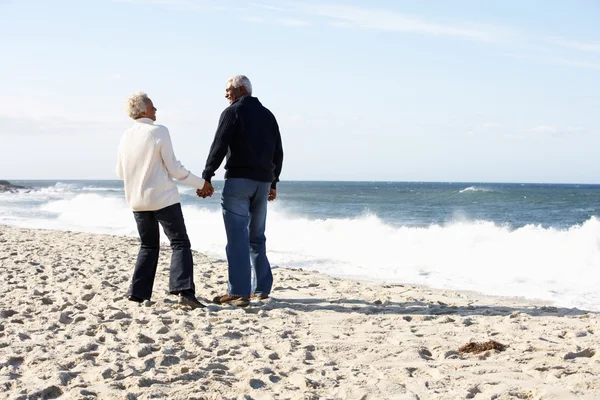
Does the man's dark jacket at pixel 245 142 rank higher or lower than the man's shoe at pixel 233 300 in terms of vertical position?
higher

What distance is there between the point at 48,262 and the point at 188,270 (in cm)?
354

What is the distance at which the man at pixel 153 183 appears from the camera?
4.82 m

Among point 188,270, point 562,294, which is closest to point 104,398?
point 188,270

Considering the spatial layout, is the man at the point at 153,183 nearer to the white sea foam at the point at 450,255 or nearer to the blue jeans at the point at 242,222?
the blue jeans at the point at 242,222

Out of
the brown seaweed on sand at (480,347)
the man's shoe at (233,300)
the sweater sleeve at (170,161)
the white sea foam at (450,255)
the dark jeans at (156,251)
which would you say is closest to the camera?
the brown seaweed on sand at (480,347)

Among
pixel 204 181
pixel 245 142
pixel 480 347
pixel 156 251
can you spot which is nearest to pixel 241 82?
pixel 245 142

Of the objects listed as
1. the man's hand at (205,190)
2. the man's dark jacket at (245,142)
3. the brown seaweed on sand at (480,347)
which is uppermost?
the man's dark jacket at (245,142)

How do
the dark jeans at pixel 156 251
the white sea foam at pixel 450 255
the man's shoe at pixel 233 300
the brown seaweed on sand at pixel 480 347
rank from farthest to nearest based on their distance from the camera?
the white sea foam at pixel 450 255 < the man's shoe at pixel 233 300 < the dark jeans at pixel 156 251 < the brown seaweed on sand at pixel 480 347

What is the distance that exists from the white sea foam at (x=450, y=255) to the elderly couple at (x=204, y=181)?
3488 mm

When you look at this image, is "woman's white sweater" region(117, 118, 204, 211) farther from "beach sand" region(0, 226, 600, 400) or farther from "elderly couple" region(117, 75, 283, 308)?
"beach sand" region(0, 226, 600, 400)

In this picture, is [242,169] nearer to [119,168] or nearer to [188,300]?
[119,168]

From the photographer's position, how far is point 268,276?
5.54 meters

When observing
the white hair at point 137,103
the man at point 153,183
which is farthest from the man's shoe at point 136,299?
the white hair at point 137,103

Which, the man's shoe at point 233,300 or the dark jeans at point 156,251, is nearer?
the dark jeans at point 156,251
